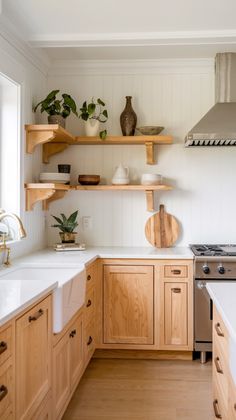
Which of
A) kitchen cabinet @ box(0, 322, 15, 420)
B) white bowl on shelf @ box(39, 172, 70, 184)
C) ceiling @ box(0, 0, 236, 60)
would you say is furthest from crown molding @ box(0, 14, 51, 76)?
kitchen cabinet @ box(0, 322, 15, 420)

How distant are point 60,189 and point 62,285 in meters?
1.34

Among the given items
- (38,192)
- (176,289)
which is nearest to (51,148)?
(38,192)

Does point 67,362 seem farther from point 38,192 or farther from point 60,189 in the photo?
point 60,189

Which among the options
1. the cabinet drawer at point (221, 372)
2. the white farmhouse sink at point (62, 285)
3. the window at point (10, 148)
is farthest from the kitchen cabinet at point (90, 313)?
the cabinet drawer at point (221, 372)

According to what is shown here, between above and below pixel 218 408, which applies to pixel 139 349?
below

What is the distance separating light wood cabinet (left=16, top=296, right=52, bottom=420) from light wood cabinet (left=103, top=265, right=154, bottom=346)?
126cm

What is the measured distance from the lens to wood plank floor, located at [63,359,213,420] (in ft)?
8.11

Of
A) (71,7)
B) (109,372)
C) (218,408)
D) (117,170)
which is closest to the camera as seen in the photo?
(218,408)

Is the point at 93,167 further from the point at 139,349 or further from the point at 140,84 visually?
the point at 139,349

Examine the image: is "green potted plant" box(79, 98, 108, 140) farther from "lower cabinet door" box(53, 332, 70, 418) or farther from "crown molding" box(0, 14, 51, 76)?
"lower cabinet door" box(53, 332, 70, 418)

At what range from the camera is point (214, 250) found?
132 inches

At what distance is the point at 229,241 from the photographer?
12.2ft

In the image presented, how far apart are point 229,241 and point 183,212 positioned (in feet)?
1.58

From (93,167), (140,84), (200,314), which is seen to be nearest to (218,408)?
(200,314)
